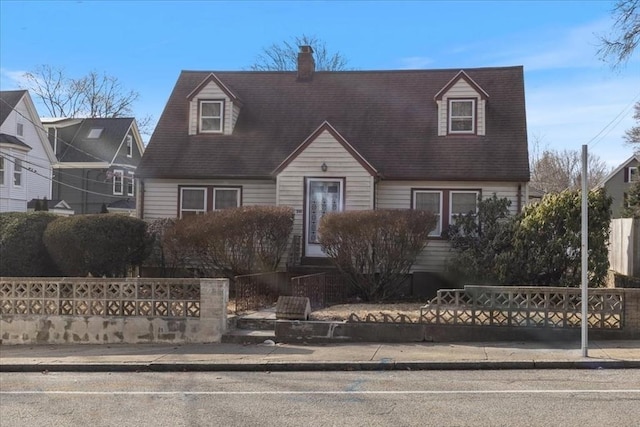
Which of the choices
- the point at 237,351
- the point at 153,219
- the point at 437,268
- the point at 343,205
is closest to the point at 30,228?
the point at 153,219

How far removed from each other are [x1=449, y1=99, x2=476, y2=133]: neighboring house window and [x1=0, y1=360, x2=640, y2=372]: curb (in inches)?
430

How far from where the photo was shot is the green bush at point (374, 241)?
14102mm

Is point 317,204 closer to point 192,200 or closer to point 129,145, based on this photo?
point 192,200

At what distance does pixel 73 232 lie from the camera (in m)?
14.0

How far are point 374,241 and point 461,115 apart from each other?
668cm

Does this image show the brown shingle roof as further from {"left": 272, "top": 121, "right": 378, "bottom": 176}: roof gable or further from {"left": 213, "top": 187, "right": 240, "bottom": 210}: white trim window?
{"left": 272, "top": 121, "right": 378, "bottom": 176}: roof gable

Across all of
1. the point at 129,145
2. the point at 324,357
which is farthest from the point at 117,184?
the point at 324,357

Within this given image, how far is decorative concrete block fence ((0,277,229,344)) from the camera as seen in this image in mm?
11211

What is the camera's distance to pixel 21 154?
1286 inches

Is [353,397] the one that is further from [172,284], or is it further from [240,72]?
[240,72]

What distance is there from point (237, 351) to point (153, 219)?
980cm

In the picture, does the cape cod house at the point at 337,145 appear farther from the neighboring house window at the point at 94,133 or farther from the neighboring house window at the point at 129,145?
the neighboring house window at the point at 129,145

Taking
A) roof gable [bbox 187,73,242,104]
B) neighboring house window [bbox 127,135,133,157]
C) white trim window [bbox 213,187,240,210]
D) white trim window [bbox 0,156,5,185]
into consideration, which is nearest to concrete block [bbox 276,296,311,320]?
white trim window [bbox 213,187,240,210]

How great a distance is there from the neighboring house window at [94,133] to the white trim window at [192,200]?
25160 mm
